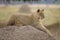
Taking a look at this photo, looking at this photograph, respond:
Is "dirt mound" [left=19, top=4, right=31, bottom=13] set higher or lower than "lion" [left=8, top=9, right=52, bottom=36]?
higher

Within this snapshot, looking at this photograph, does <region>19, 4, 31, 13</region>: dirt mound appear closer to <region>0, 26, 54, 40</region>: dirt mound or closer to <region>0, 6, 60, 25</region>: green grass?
<region>0, 6, 60, 25</region>: green grass

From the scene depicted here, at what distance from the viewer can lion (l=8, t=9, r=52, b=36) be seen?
5.91 feet

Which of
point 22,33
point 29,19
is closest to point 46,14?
point 29,19

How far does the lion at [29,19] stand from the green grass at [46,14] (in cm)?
6

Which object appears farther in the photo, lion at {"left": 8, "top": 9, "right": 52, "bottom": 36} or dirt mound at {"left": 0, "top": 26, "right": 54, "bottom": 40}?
lion at {"left": 8, "top": 9, "right": 52, "bottom": 36}

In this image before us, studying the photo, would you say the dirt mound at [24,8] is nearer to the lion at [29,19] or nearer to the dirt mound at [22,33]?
the lion at [29,19]

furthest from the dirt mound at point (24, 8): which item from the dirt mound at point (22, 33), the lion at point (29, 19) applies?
the dirt mound at point (22, 33)

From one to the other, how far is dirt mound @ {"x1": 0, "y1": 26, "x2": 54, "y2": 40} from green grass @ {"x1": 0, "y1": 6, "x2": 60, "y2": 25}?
0.53 feet

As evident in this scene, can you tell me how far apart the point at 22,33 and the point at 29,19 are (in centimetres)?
25

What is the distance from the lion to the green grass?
2.5 inches

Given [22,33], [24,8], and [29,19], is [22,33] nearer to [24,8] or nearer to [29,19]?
[29,19]

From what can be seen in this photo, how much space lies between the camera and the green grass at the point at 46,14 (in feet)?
5.80

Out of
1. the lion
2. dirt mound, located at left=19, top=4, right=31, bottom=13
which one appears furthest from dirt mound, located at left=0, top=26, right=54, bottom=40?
dirt mound, located at left=19, top=4, right=31, bottom=13

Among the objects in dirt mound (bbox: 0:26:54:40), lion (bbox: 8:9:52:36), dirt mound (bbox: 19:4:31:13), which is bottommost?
dirt mound (bbox: 0:26:54:40)
